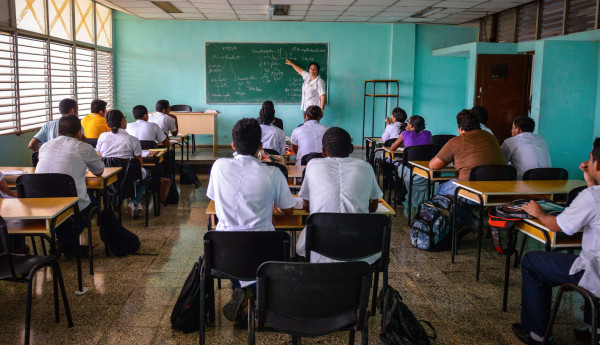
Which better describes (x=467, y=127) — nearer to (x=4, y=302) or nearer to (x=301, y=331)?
(x=301, y=331)

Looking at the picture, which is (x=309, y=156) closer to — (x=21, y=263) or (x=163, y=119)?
(x=21, y=263)

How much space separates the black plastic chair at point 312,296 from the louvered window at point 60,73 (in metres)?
6.72

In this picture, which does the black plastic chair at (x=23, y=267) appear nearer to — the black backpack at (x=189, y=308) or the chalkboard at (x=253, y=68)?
the black backpack at (x=189, y=308)

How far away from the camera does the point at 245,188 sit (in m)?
2.73

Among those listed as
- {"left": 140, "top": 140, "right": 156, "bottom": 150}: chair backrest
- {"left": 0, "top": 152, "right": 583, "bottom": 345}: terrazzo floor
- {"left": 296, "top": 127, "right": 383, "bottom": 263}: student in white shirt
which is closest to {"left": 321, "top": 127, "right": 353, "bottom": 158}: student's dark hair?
{"left": 296, "top": 127, "right": 383, "bottom": 263}: student in white shirt

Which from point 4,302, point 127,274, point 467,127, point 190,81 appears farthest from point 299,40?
point 4,302

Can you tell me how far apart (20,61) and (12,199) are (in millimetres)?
4030

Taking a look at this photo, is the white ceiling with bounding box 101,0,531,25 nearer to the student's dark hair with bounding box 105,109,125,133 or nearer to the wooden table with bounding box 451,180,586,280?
the student's dark hair with bounding box 105,109,125,133

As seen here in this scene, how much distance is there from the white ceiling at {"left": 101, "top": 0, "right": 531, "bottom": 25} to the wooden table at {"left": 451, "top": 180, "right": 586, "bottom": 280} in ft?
16.4

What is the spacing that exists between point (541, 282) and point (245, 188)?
1.75m

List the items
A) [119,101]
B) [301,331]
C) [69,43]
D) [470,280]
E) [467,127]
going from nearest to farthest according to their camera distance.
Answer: [301,331] < [470,280] < [467,127] < [69,43] < [119,101]

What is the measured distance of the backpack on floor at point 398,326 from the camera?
2770 mm

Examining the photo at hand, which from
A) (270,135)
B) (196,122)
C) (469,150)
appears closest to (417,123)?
(469,150)

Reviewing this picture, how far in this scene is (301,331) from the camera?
2.15 metres
